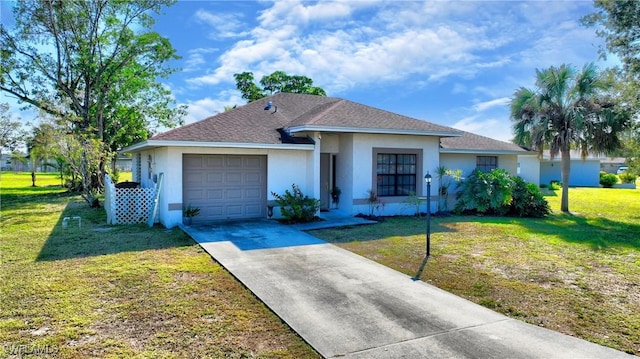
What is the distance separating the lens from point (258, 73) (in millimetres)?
32094

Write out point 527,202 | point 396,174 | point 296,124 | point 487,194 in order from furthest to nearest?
point 527,202
point 487,194
point 396,174
point 296,124

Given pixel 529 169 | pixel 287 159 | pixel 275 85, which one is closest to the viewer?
pixel 287 159

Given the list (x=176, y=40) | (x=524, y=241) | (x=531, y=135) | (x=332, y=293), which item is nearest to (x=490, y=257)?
(x=524, y=241)

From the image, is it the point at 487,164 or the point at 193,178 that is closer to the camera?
the point at 193,178

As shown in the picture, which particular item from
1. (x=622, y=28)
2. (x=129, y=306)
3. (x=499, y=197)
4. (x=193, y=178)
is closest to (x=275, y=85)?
(x=193, y=178)

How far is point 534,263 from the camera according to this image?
24.1 ft

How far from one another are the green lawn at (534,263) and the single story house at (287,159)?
6.18 feet

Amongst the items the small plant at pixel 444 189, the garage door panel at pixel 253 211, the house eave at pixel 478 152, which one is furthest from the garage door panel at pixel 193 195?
the house eave at pixel 478 152

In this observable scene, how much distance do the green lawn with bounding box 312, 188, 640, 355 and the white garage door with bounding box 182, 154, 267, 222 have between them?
3.13m

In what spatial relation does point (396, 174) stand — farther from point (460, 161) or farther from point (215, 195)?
point (215, 195)

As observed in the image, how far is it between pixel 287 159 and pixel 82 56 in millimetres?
18838

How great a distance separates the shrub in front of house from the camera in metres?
14.0

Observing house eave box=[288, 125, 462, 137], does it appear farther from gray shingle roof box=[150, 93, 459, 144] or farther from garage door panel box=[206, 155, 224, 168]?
garage door panel box=[206, 155, 224, 168]

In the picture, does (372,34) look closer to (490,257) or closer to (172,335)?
(490,257)
